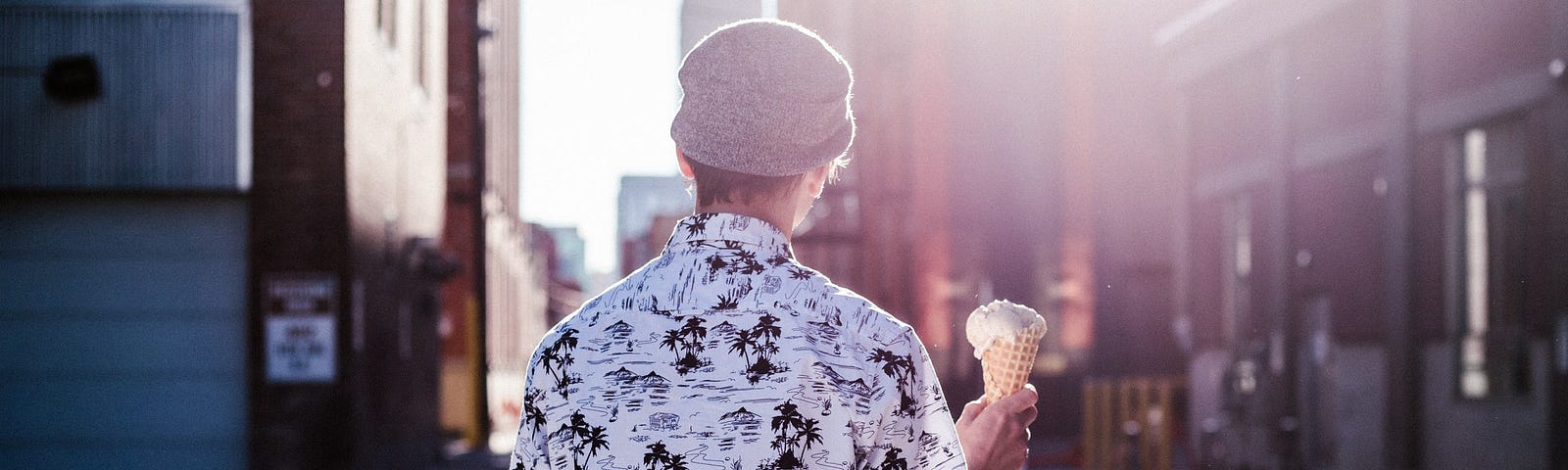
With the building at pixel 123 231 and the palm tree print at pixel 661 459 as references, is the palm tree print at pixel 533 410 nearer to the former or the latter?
the palm tree print at pixel 661 459

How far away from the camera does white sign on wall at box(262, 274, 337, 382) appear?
495 inches

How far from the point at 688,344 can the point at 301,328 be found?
1144 cm

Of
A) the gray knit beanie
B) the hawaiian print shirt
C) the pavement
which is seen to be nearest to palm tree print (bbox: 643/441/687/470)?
the hawaiian print shirt

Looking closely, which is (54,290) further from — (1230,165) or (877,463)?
(1230,165)

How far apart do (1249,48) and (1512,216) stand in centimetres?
707

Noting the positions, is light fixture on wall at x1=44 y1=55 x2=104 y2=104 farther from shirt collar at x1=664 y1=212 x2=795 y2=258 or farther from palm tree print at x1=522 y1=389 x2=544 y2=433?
shirt collar at x1=664 y1=212 x2=795 y2=258

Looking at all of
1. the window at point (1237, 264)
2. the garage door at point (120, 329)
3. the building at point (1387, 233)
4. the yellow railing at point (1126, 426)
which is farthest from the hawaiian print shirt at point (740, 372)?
the window at point (1237, 264)

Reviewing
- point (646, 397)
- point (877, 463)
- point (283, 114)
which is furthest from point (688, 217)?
point (283, 114)

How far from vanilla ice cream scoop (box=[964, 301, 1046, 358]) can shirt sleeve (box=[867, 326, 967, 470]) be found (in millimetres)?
679

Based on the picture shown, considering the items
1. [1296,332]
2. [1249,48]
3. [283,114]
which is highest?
[1249,48]

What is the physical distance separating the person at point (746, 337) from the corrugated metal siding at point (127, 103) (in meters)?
11.2

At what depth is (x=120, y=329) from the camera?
12.5m

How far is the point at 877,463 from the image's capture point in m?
2.11

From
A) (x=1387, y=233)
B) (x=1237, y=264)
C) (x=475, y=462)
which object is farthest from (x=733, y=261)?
(x=1237, y=264)
